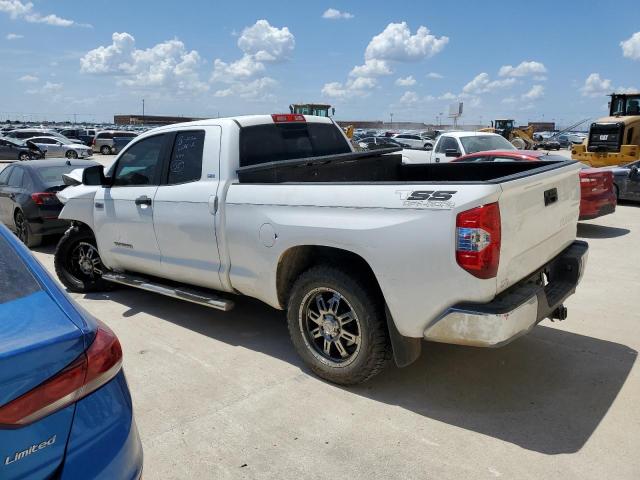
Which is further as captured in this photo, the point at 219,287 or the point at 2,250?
the point at 219,287

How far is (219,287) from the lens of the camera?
4.63 m

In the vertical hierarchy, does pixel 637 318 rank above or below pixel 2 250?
below

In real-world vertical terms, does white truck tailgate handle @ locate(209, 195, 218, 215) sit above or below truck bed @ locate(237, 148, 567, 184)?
below

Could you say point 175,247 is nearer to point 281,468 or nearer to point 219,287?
point 219,287

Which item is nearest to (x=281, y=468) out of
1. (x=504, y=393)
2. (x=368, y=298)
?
(x=368, y=298)

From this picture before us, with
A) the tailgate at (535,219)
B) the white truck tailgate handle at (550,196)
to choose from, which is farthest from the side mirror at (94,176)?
the white truck tailgate handle at (550,196)

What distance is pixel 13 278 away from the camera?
82.4 inches

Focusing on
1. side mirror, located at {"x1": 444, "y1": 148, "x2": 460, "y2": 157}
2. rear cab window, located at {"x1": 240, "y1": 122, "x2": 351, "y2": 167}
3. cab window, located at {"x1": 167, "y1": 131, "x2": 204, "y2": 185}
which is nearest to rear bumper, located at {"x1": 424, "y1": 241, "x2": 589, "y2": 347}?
rear cab window, located at {"x1": 240, "y1": 122, "x2": 351, "y2": 167}

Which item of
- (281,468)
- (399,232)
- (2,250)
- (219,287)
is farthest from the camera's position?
(219,287)

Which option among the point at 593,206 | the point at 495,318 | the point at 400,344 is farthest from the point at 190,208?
the point at 593,206

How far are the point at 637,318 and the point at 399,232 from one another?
11.0 ft

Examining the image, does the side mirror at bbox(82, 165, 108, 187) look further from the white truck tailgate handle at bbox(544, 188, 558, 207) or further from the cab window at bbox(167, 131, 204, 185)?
the white truck tailgate handle at bbox(544, 188, 558, 207)

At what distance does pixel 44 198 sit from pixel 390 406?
6.98 m

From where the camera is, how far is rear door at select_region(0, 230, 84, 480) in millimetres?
1616
